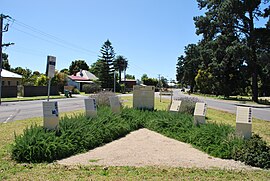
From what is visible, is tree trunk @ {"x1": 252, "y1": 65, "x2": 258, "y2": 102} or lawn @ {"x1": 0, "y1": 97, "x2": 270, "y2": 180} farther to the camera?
tree trunk @ {"x1": 252, "y1": 65, "x2": 258, "y2": 102}

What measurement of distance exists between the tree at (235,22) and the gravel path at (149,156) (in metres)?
26.6

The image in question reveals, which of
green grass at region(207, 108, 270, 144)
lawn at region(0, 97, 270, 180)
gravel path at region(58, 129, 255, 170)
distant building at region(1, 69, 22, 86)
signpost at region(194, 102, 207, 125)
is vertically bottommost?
gravel path at region(58, 129, 255, 170)

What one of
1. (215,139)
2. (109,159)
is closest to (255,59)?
(215,139)

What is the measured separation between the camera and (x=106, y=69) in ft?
239

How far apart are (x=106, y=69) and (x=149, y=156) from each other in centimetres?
6620

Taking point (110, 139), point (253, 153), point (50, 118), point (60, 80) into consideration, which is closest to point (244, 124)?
point (253, 153)

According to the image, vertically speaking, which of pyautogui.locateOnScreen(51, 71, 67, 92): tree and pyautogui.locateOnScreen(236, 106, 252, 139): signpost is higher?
pyautogui.locateOnScreen(51, 71, 67, 92): tree

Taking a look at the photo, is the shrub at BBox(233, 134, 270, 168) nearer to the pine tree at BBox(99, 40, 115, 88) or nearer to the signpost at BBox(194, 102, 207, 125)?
the signpost at BBox(194, 102, 207, 125)

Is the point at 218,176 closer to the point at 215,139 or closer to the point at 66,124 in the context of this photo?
the point at 215,139

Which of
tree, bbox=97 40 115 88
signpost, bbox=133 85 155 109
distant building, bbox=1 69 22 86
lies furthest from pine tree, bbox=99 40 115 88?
signpost, bbox=133 85 155 109

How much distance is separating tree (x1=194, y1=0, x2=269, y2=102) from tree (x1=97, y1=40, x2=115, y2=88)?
118ft

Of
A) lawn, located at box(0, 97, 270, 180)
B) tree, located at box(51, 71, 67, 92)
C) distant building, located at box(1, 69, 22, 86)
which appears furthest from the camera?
tree, located at box(51, 71, 67, 92)

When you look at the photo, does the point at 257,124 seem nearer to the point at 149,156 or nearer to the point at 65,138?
the point at 149,156

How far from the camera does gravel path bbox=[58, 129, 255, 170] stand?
6.77 m
